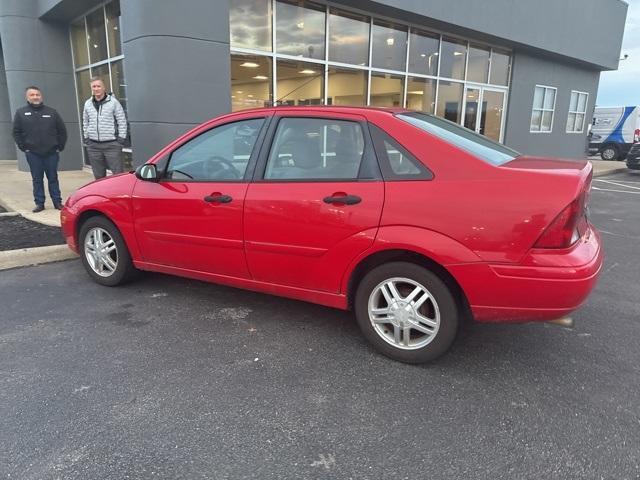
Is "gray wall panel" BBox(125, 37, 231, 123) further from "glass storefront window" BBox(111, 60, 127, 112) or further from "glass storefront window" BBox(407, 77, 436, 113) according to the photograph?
"glass storefront window" BBox(407, 77, 436, 113)

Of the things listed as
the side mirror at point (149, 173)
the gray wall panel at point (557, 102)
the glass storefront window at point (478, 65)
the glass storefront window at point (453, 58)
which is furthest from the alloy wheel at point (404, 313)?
the gray wall panel at point (557, 102)

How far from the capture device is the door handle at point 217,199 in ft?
11.1

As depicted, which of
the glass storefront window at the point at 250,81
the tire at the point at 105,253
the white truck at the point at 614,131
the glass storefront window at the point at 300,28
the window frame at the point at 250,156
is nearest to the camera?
the window frame at the point at 250,156

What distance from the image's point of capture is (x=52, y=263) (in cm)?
509

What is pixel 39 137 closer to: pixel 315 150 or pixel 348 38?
pixel 315 150

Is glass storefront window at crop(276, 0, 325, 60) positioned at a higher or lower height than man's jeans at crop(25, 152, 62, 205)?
higher

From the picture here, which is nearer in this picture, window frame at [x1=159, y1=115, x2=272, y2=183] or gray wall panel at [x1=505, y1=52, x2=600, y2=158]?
window frame at [x1=159, y1=115, x2=272, y2=183]

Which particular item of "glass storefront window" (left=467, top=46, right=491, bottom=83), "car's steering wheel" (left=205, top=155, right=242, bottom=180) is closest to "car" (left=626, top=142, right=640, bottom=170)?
"glass storefront window" (left=467, top=46, right=491, bottom=83)

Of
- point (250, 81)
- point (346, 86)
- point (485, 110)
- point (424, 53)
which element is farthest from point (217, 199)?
point (485, 110)

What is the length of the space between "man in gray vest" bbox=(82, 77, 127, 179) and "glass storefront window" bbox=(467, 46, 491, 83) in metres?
10.5

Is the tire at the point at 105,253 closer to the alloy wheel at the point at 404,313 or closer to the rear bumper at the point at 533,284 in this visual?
the alloy wheel at the point at 404,313

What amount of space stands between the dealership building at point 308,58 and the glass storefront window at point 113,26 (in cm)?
4

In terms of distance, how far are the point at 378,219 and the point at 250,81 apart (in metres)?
7.13

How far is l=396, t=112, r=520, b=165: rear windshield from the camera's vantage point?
2.92m
